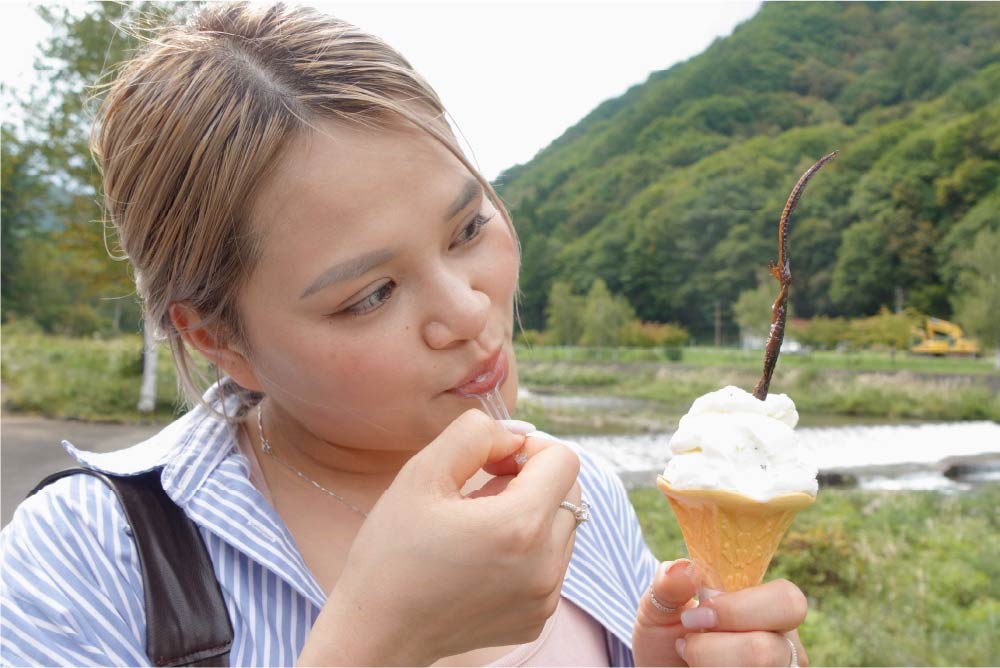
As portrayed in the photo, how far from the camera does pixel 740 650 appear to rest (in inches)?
37.4

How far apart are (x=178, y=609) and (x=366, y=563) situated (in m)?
0.37

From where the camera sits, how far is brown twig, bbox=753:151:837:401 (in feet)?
3.12

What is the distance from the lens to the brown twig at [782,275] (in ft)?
3.12

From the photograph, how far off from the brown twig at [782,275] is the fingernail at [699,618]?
352mm

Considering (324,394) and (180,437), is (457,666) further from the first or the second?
(180,437)

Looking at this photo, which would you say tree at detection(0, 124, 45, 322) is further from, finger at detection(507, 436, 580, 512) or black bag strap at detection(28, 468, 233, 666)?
finger at detection(507, 436, 580, 512)

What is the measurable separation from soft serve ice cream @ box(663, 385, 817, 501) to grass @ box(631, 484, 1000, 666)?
3259 mm

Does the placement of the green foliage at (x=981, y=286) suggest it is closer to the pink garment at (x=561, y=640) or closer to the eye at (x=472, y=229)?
the pink garment at (x=561, y=640)

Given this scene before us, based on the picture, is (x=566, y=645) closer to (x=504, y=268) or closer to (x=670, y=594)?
(x=670, y=594)

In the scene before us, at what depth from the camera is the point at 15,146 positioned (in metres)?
9.35

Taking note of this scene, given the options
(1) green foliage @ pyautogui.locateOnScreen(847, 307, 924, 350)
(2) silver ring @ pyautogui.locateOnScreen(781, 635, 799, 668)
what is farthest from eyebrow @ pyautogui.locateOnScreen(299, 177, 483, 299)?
(1) green foliage @ pyautogui.locateOnScreen(847, 307, 924, 350)

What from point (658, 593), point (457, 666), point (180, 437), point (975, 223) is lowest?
point (975, 223)

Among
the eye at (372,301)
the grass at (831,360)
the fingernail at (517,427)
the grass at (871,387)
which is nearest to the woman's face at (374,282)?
the eye at (372,301)

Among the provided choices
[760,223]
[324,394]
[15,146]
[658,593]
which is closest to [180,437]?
[324,394]
